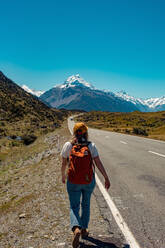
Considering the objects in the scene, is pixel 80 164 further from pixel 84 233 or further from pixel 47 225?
pixel 47 225

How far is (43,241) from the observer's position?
395cm

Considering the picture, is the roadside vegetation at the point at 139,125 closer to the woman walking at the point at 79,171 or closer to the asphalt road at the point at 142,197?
the asphalt road at the point at 142,197

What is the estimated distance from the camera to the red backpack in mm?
3658

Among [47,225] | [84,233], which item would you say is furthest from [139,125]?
[84,233]

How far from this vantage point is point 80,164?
12.0ft

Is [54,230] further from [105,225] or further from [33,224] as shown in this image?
[105,225]

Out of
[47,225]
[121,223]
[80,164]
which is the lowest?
[47,225]

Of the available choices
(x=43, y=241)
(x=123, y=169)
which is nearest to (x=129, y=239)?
(x=43, y=241)

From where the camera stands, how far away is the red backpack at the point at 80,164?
12.0ft

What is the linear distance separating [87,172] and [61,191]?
10.8 feet

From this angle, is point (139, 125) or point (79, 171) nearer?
point (79, 171)

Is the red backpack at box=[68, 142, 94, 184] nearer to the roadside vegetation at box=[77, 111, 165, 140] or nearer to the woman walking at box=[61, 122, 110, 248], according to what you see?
the woman walking at box=[61, 122, 110, 248]

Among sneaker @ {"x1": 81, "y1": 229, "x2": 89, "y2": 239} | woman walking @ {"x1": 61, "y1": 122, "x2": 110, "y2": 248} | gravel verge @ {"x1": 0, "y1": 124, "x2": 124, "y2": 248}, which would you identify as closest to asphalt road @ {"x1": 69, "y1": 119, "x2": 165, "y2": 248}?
gravel verge @ {"x1": 0, "y1": 124, "x2": 124, "y2": 248}

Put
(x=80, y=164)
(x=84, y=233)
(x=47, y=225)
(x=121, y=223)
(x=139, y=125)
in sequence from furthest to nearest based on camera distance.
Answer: (x=139, y=125) → (x=47, y=225) → (x=121, y=223) → (x=84, y=233) → (x=80, y=164)
